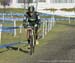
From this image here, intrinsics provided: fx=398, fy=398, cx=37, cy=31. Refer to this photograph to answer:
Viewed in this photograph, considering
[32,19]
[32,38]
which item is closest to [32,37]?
[32,38]

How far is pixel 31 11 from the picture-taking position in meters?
16.3

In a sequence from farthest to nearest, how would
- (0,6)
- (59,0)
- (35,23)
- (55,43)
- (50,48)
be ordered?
1. (59,0)
2. (0,6)
3. (55,43)
4. (50,48)
5. (35,23)

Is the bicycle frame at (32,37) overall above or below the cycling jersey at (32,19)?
below

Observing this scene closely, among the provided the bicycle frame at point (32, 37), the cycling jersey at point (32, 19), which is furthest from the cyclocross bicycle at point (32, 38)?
the cycling jersey at point (32, 19)

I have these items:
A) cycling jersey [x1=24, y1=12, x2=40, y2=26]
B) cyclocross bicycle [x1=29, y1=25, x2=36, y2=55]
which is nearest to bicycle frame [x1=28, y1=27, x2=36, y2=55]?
cyclocross bicycle [x1=29, y1=25, x2=36, y2=55]

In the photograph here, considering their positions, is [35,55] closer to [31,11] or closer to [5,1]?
[31,11]

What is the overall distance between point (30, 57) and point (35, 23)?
199 centimetres

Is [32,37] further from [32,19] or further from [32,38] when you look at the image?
[32,19]

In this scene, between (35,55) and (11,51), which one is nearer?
(35,55)

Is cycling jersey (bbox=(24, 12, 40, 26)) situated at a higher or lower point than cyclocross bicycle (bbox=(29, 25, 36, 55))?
higher

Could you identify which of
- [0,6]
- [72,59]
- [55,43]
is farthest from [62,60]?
[0,6]

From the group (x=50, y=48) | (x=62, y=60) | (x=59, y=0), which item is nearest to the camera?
(x=62, y=60)

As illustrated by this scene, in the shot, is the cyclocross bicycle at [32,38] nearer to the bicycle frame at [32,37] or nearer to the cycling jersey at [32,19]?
the bicycle frame at [32,37]

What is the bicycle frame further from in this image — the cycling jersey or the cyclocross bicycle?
the cycling jersey
